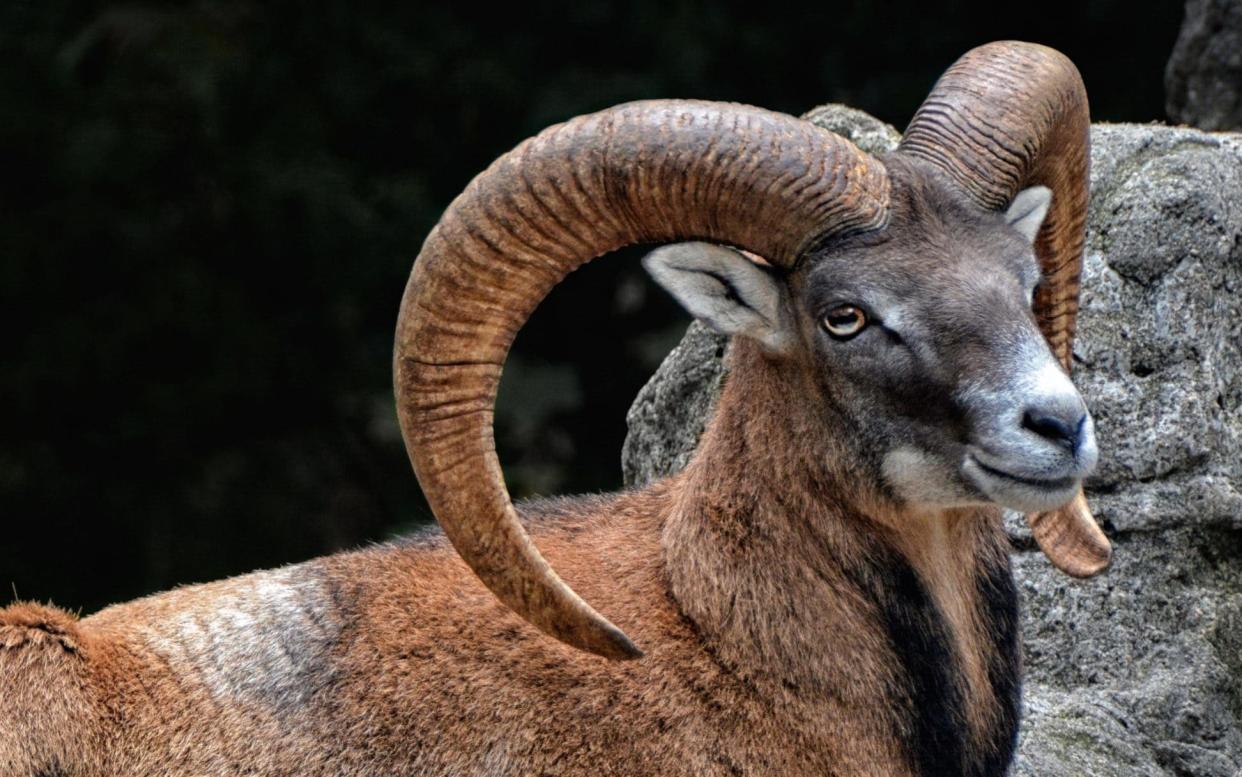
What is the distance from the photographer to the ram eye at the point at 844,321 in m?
5.63

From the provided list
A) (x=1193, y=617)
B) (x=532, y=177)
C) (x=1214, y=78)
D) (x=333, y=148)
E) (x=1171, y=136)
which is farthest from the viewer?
(x=333, y=148)

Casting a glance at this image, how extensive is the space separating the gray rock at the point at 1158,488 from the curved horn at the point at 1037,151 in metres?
0.86

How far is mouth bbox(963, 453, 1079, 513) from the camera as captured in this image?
5348mm

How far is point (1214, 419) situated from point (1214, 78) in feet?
9.57

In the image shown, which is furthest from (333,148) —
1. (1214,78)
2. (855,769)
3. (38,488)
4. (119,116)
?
(855,769)

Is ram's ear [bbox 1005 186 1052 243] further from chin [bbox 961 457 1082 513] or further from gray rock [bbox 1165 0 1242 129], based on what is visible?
gray rock [bbox 1165 0 1242 129]

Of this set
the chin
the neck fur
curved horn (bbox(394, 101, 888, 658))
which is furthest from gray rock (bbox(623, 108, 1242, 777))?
curved horn (bbox(394, 101, 888, 658))

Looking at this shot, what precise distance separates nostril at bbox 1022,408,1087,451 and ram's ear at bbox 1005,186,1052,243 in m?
1.10

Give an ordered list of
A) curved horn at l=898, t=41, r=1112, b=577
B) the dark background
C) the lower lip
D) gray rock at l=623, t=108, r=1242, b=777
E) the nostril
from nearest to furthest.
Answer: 1. the nostril
2. the lower lip
3. curved horn at l=898, t=41, r=1112, b=577
4. gray rock at l=623, t=108, r=1242, b=777
5. the dark background

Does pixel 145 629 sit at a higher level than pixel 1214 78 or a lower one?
higher

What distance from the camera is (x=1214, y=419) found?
7.62 m

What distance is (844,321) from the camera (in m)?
5.66

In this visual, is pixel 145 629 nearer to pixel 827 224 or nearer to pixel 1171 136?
pixel 827 224

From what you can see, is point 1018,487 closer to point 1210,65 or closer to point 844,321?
point 844,321
